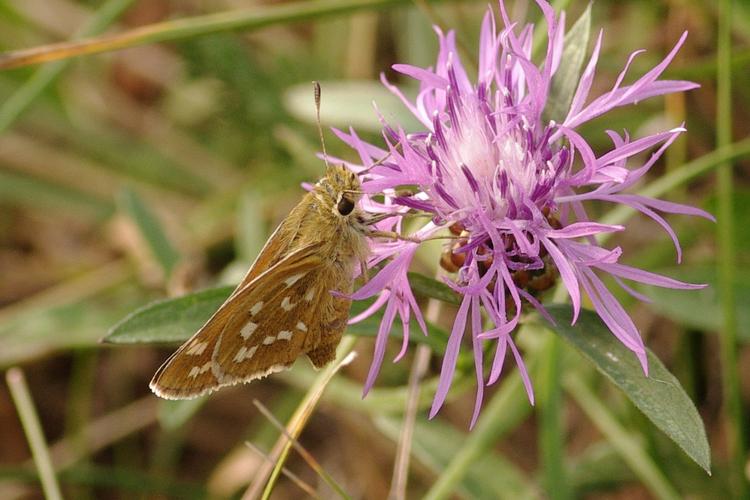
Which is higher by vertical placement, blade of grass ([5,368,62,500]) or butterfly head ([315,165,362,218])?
butterfly head ([315,165,362,218])

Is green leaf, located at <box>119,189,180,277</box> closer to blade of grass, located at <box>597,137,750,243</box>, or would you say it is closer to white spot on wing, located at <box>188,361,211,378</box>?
white spot on wing, located at <box>188,361,211,378</box>

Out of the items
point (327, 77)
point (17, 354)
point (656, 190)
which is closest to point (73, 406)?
point (17, 354)

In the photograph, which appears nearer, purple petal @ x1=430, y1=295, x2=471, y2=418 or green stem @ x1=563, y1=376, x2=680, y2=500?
purple petal @ x1=430, y1=295, x2=471, y2=418

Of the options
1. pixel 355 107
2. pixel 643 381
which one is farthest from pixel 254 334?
pixel 355 107

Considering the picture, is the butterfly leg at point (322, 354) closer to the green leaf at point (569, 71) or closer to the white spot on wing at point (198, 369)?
the white spot on wing at point (198, 369)

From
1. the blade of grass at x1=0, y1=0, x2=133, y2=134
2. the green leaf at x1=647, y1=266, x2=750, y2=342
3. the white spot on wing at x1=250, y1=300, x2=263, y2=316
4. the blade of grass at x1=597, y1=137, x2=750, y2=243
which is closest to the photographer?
the white spot on wing at x1=250, y1=300, x2=263, y2=316

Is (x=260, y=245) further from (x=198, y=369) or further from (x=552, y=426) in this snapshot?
(x=198, y=369)

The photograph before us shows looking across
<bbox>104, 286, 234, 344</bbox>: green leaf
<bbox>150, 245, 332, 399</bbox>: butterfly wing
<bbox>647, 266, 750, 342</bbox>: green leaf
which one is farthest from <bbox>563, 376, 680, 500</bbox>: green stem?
<bbox>104, 286, 234, 344</bbox>: green leaf

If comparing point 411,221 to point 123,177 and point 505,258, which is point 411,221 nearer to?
point 505,258
